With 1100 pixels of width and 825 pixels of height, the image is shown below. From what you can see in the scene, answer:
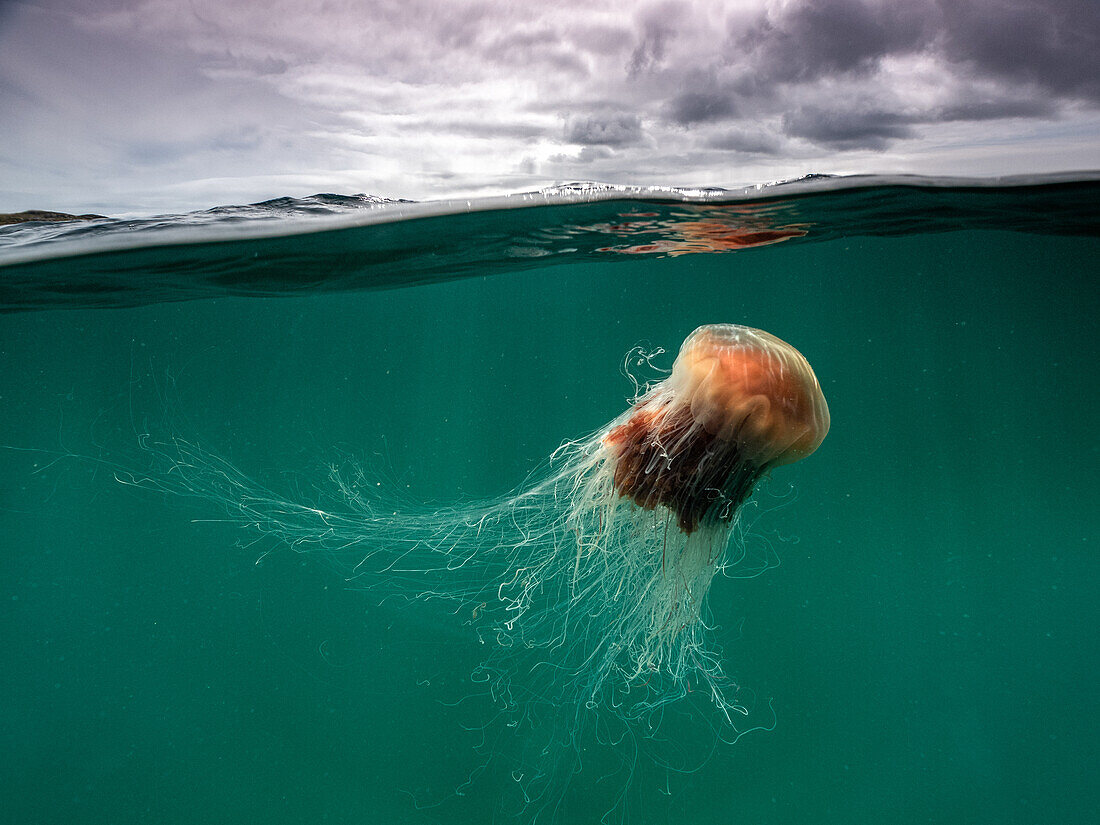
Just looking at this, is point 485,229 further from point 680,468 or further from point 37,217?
point 680,468

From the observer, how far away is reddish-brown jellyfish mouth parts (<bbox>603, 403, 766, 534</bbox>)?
3.10 m

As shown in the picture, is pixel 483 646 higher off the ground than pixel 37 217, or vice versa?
pixel 37 217

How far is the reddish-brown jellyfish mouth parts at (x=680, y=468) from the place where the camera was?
3.10 metres

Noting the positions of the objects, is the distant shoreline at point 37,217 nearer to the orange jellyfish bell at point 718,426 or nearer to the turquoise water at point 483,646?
the turquoise water at point 483,646

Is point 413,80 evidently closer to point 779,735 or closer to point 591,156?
point 591,156

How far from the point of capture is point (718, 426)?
9.80ft

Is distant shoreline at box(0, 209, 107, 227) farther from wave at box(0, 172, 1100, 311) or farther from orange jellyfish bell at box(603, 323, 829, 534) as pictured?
orange jellyfish bell at box(603, 323, 829, 534)

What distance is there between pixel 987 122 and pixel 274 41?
4.86 meters

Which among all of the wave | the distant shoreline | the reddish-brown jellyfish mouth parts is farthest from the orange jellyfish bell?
the distant shoreline

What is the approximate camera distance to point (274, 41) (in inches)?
149

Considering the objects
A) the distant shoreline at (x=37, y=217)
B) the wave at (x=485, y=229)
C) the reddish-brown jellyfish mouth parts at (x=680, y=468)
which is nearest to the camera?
the reddish-brown jellyfish mouth parts at (x=680, y=468)

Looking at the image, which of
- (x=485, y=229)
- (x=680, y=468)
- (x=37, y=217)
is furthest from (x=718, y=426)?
(x=37, y=217)

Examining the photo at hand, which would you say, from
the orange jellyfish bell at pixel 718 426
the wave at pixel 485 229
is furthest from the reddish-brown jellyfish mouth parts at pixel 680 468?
the wave at pixel 485 229

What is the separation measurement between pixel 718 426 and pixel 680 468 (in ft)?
1.04
